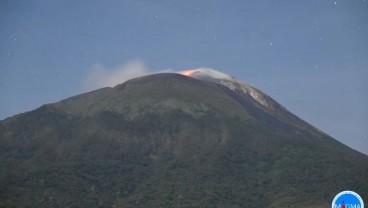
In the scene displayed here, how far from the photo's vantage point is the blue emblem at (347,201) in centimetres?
1500

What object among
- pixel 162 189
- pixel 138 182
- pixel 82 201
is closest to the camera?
pixel 82 201

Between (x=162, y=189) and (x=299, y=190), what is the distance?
2000 inches

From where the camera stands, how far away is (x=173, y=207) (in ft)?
534

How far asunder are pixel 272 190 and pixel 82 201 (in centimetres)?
7107

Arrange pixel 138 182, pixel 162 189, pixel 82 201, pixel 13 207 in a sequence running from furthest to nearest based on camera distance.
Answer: pixel 138 182, pixel 162 189, pixel 82 201, pixel 13 207

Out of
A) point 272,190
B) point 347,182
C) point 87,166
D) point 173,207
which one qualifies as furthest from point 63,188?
point 347,182

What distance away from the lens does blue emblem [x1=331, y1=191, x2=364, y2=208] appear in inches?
591

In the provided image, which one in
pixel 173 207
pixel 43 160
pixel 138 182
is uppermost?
pixel 43 160

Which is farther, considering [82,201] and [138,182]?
[138,182]

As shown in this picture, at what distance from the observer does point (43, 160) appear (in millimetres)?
199625

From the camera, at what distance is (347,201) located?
49.9 ft

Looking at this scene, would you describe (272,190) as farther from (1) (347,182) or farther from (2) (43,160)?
(2) (43,160)

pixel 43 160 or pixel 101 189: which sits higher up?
pixel 43 160

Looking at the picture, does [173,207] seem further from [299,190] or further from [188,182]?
[299,190]
